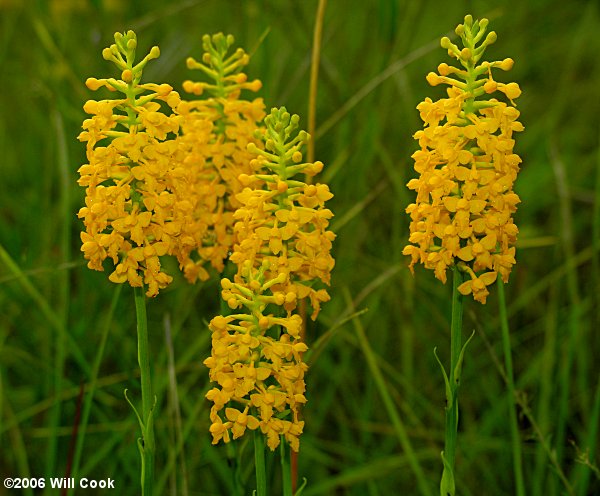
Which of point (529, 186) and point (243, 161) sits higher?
point (529, 186)

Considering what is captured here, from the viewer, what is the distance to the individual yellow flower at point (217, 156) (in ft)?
8.74

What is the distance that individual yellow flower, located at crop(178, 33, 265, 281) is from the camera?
266 centimetres

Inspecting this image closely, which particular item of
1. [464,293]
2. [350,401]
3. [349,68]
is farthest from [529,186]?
[464,293]

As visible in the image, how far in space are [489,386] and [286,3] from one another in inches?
126

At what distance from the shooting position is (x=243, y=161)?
2715 mm

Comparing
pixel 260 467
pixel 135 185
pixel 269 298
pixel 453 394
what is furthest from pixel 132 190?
pixel 453 394

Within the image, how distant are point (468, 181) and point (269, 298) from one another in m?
0.56

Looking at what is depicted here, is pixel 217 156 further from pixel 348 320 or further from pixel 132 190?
pixel 348 320

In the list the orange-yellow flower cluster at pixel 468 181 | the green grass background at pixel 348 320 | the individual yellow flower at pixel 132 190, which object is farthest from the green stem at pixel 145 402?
the orange-yellow flower cluster at pixel 468 181

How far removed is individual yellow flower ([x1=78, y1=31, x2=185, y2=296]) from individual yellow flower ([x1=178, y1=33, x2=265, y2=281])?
0.93 feet

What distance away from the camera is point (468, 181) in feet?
7.27

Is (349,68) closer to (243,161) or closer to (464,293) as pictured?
(243,161)

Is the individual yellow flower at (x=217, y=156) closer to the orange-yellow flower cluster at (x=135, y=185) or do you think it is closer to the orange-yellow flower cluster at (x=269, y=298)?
the orange-yellow flower cluster at (x=135, y=185)

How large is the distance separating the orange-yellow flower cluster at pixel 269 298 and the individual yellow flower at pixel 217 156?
0.30 meters
